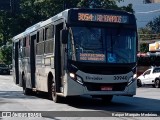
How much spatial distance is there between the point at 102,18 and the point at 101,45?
3.39 ft

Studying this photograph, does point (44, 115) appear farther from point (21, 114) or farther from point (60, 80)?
point (60, 80)

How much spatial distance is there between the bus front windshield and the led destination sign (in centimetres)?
33

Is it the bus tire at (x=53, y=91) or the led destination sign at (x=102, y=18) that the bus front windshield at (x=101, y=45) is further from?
the bus tire at (x=53, y=91)

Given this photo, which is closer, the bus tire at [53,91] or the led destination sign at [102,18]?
the led destination sign at [102,18]

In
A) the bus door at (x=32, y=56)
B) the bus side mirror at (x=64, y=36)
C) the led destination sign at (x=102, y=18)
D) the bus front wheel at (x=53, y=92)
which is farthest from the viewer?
the bus door at (x=32, y=56)

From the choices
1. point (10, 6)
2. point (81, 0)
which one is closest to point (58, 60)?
point (10, 6)

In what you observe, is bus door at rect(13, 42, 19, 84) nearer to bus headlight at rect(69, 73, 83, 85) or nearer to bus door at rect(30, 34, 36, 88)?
bus door at rect(30, 34, 36, 88)

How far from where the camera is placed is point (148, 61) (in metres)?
45.3

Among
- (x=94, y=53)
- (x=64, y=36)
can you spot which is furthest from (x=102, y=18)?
(x=64, y=36)

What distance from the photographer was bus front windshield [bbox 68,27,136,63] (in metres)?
15.3

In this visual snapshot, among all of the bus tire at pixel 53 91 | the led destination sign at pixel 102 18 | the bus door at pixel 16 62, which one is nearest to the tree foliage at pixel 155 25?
the bus door at pixel 16 62

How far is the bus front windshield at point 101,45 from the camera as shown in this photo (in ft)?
50.1

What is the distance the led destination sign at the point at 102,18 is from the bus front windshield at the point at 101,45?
1.07 feet

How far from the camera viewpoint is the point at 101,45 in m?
15.4
